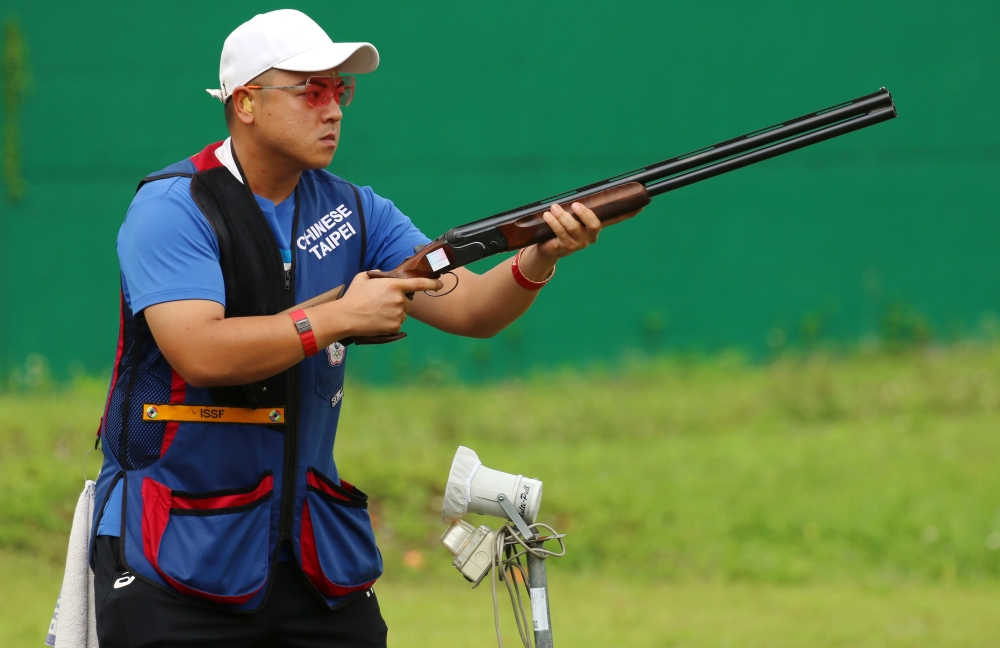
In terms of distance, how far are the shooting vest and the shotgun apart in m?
0.33

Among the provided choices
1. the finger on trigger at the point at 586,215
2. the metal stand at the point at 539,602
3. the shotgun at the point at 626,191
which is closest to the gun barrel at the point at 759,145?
the shotgun at the point at 626,191

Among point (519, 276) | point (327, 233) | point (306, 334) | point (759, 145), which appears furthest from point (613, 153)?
point (306, 334)

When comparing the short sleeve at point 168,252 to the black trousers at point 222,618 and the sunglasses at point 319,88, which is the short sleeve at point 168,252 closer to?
the sunglasses at point 319,88

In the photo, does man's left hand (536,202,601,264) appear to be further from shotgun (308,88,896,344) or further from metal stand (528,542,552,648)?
metal stand (528,542,552,648)

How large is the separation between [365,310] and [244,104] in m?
0.65

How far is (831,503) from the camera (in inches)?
289

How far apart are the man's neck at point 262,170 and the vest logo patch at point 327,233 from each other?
0.14m

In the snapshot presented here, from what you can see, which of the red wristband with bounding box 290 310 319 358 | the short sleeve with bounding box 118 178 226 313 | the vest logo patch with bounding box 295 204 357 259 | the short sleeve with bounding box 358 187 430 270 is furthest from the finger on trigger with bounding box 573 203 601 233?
the short sleeve with bounding box 118 178 226 313

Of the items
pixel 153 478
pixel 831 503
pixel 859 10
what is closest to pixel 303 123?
pixel 153 478

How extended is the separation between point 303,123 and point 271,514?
1008 millimetres

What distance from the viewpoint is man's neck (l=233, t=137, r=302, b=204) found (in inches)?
119

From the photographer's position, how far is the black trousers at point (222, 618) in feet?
9.20

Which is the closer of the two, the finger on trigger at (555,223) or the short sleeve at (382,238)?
the finger on trigger at (555,223)

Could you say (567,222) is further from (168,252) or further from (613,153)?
(613,153)
